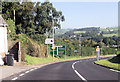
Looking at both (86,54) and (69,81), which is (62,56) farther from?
(69,81)

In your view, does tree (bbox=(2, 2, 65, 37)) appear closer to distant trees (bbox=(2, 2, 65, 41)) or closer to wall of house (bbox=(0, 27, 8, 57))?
distant trees (bbox=(2, 2, 65, 41))

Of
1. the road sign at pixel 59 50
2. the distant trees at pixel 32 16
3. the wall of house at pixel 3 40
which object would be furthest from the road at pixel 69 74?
the road sign at pixel 59 50

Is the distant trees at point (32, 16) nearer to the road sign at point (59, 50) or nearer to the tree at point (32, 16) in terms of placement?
the tree at point (32, 16)

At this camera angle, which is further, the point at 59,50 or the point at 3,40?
the point at 59,50

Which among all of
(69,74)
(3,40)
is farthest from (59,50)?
(69,74)

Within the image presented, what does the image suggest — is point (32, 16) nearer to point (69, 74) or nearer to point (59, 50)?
point (59, 50)

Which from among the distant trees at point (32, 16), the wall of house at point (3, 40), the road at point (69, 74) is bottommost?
the road at point (69, 74)

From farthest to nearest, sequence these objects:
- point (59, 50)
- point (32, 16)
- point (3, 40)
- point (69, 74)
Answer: point (59, 50)
point (32, 16)
point (3, 40)
point (69, 74)

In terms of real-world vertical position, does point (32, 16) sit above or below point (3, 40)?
above

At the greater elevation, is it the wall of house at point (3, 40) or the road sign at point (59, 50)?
the wall of house at point (3, 40)

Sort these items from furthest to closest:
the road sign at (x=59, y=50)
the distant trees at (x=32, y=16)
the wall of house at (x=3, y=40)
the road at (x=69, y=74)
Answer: the road sign at (x=59, y=50)
the distant trees at (x=32, y=16)
the wall of house at (x=3, y=40)
the road at (x=69, y=74)

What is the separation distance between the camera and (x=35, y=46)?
42.6 m

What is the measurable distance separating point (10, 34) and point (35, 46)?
29.9 ft

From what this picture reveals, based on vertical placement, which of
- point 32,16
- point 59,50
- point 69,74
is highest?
point 32,16
